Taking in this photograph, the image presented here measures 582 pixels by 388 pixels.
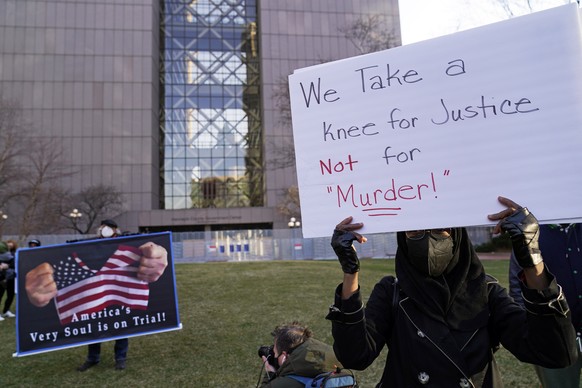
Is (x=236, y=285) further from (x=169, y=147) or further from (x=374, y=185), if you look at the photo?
(x=169, y=147)

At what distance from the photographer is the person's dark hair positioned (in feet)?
10.3

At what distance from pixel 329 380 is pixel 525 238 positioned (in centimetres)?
161

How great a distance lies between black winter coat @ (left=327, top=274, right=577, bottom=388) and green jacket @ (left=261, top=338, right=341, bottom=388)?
2.79 ft

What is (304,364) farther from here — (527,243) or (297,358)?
(527,243)

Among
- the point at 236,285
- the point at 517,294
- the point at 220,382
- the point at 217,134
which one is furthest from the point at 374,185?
the point at 217,134

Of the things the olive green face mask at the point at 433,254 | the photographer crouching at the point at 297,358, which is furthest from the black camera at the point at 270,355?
the olive green face mask at the point at 433,254

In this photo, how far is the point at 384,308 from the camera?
2.07m

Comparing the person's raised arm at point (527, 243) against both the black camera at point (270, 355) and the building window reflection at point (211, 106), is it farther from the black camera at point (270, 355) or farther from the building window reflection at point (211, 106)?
the building window reflection at point (211, 106)

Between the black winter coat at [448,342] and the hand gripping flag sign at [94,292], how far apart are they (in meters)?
4.77

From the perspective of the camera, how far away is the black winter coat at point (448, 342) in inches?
68.1

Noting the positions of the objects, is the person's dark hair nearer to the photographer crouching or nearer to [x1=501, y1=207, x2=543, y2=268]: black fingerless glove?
the photographer crouching

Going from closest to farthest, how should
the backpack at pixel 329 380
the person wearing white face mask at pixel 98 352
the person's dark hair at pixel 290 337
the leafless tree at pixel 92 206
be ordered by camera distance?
the backpack at pixel 329 380, the person's dark hair at pixel 290 337, the person wearing white face mask at pixel 98 352, the leafless tree at pixel 92 206

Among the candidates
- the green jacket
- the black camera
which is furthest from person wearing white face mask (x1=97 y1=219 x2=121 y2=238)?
the green jacket

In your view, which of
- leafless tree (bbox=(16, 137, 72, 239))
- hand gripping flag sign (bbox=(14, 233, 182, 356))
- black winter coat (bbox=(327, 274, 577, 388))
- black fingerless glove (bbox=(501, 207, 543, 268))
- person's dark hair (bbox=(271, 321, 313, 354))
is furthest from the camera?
leafless tree (bbox=(16, 137, 72, 239))
